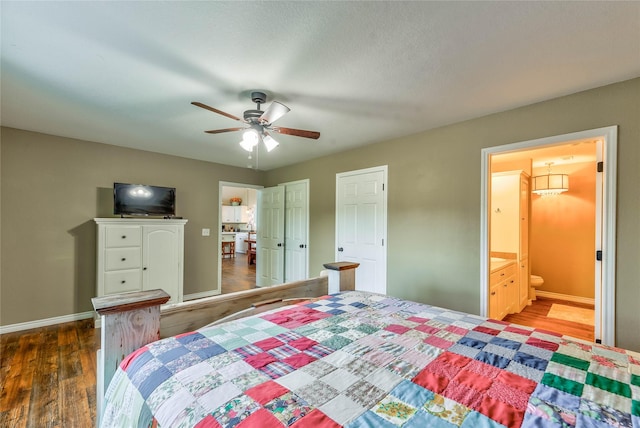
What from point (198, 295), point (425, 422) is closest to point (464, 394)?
point (425, 422)

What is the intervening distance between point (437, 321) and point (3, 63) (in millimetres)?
3237

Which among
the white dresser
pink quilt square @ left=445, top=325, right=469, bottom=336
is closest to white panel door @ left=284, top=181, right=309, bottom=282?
the white dresser

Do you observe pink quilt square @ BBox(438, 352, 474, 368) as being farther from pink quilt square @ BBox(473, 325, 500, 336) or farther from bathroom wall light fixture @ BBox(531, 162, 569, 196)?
bathroom wall light fixture @ BBox(531, 162, 569, 196)

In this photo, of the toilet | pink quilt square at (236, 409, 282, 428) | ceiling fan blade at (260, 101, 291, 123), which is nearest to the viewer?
pink quilt square at (236, 409, 282, 428)

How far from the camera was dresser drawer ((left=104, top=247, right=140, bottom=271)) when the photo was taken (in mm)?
3391

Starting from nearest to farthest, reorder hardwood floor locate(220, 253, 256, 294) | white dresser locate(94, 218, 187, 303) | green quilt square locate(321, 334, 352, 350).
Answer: green quilt square locate(321, 334, 352, 350) → white dresser locate(94, 218, 187, 303) → hardwood floor locate(220, 253, 256, 294)

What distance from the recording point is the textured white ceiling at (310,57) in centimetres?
142

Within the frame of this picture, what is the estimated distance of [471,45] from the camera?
167 centimetres

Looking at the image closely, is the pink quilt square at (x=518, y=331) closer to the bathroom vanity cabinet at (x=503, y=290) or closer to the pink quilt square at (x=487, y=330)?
the pink quilt square at (x=487, y=330)

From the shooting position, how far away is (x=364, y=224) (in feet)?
12.5

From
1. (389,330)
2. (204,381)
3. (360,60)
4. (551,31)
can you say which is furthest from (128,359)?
(551,31)

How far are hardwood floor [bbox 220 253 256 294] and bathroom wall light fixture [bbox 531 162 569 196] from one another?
5233 millimetres

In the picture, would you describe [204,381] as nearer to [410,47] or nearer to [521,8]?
[410,47]

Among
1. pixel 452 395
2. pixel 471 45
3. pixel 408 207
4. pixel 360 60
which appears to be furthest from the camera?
pixel 408 207
